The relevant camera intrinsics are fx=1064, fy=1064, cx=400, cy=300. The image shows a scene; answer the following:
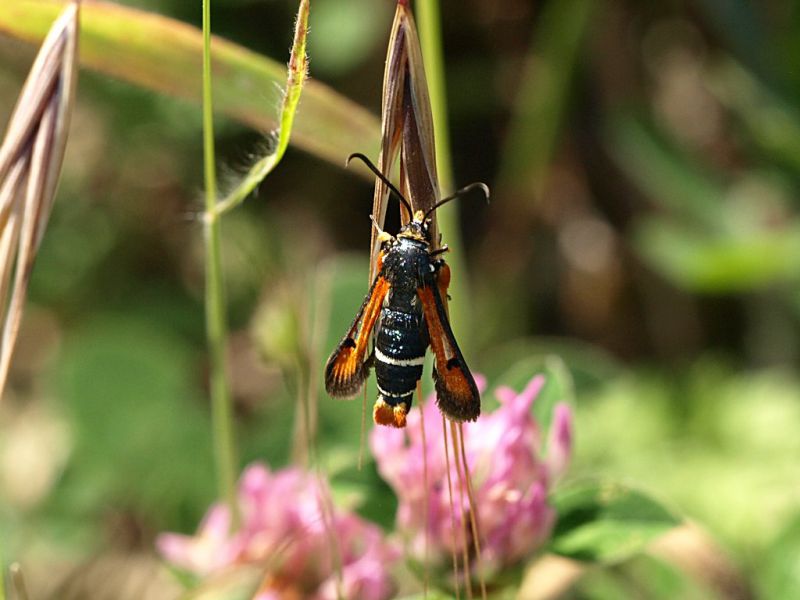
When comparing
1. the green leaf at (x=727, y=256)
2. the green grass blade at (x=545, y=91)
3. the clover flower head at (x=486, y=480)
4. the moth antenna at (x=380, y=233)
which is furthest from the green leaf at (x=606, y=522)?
the green grass blade at (x=545, y=91)

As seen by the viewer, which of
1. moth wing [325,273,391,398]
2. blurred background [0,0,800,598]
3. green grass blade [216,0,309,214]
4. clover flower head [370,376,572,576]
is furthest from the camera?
blurred background [0,0,800,598]

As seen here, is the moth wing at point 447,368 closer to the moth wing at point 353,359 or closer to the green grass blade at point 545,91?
the moth wing at point 353,359

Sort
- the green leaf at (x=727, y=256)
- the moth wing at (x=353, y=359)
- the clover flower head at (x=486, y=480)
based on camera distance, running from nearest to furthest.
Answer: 1. the moth wing at (x=353, y=359)
2. the clover flower head at (x=486, y=480)
3. the green leaf at (x=727, y=256)

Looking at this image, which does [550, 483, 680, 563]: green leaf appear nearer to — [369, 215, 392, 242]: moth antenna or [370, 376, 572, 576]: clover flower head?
[370, 376, 572, 576]: clover flower head

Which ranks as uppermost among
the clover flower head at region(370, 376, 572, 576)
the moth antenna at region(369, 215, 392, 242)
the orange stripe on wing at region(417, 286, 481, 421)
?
the moth antenna at region(369, 215, 392, 242)

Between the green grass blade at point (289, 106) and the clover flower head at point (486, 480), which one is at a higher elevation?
the green grass blade at point (289, 106)

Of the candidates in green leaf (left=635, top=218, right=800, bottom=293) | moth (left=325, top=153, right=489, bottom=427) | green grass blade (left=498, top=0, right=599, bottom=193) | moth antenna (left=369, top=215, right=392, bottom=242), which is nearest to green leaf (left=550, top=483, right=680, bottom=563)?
moth (left=325, top=153, right=489, bottom=427)
